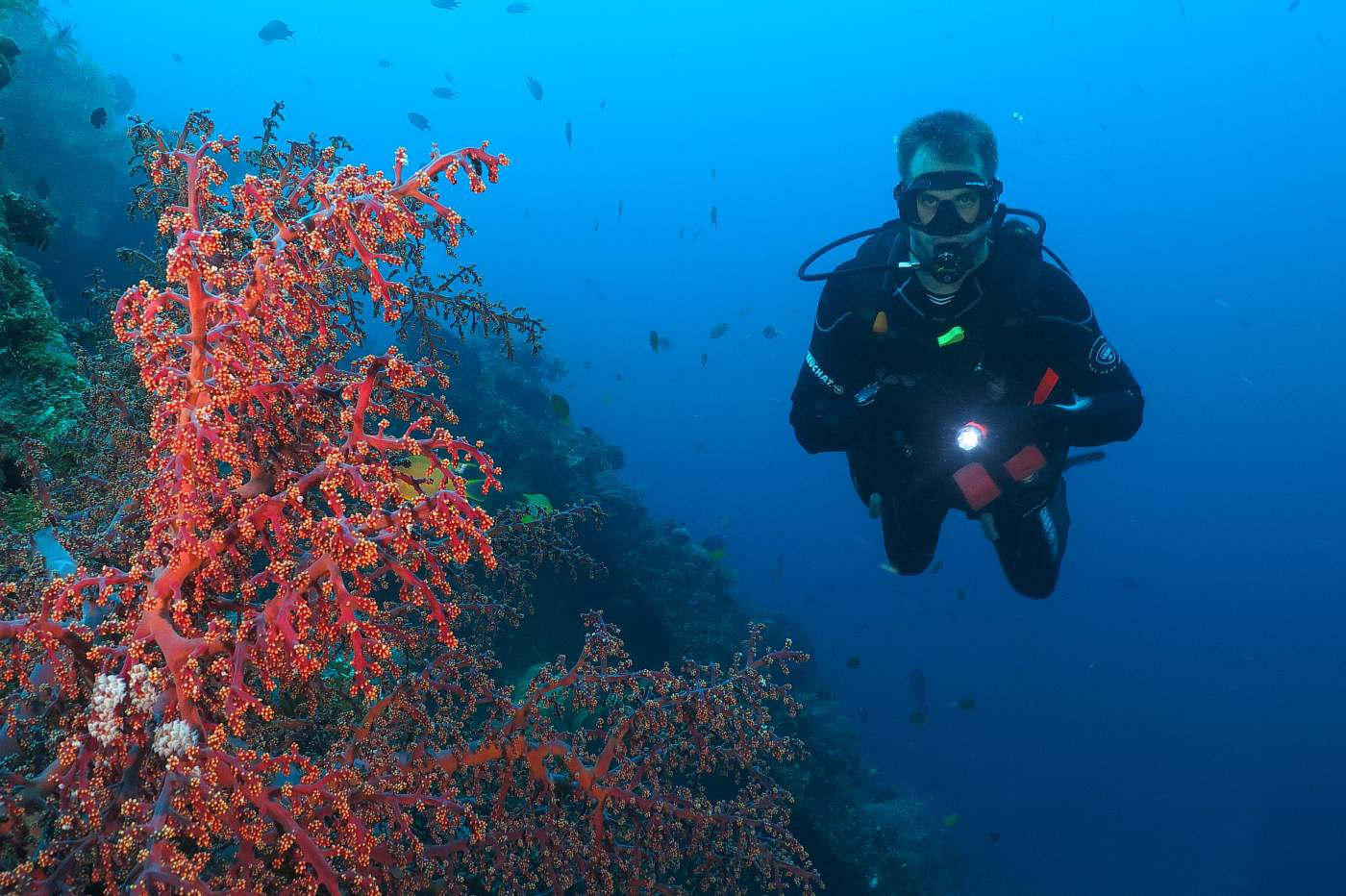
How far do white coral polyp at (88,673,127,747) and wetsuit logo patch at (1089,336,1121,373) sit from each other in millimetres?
5501

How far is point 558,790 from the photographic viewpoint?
331 cm

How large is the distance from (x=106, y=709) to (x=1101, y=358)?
557 cm

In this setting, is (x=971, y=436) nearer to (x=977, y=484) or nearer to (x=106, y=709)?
(x=977, y=484)

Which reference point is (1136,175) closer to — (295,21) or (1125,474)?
(1125,474)

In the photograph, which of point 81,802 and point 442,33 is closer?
point 81,802

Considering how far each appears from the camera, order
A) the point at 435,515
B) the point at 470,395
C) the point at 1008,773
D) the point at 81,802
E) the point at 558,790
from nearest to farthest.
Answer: the point at 81,802, the point at 435,515, the point at 558,790, the point at 470,395, the point at 1008,773

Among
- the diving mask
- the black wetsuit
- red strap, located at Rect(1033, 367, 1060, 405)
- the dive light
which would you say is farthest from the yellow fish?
red strap, located at Rect(1033, 367, 1060, 405)

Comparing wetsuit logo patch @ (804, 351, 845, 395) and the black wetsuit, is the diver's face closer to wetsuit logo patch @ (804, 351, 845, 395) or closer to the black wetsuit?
the black wetsuit

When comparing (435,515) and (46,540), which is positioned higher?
(435,515)

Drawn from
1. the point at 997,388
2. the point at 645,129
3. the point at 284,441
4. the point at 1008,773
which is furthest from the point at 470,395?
the point at 645,129

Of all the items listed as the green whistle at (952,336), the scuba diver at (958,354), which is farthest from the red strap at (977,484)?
the green whistle at (952,336)

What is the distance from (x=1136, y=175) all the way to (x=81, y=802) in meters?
137

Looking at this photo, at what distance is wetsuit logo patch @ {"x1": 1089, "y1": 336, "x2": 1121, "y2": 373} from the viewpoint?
4.55 m

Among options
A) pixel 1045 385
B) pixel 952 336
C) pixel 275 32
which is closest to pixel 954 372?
pixel 952 336
